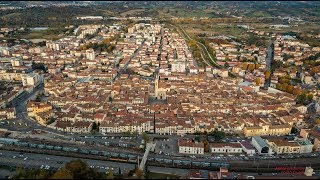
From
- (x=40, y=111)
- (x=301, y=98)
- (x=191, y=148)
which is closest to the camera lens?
(x=191, y=148)

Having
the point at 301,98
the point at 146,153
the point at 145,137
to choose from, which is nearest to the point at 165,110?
the point at 145,137

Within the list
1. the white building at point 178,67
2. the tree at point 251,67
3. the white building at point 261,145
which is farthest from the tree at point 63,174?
the tree at point 251,67

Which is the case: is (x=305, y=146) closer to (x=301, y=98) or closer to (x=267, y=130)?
(x=267, y=130)

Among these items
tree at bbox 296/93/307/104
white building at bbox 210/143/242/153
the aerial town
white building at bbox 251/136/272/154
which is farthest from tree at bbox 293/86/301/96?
white building at bbox 210/143/242/153

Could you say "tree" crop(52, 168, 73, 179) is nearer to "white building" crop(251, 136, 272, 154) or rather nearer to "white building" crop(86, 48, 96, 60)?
"white building" crop(251, 136, 272, 154)

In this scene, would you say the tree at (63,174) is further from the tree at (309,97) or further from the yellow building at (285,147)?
the tree at (309,97)

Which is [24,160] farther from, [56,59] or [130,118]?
[56,59]

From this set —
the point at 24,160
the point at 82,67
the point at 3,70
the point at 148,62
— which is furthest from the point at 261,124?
the point at 3,70
